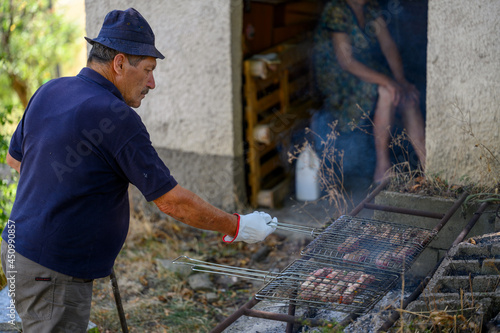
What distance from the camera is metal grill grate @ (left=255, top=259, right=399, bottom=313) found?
2.69 meters

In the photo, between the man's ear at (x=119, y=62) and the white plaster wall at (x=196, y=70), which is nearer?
the man's ear at (x=119, y=62)

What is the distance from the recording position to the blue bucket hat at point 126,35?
2703 millimetres

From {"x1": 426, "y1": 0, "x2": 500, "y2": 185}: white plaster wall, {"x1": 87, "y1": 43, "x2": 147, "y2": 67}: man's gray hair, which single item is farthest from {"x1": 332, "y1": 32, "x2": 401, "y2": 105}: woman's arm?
{"x1": 87, "y1": 43, "x2": 147, "y2": 67}: man's gray hair

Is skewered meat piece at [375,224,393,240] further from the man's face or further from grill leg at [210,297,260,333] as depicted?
the man's face

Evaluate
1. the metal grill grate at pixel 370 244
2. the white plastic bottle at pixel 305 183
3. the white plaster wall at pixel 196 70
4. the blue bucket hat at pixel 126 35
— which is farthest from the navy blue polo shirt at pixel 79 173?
the white plastic bottle at pixel 305 183

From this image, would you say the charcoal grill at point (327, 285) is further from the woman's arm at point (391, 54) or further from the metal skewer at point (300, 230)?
the woman's arm at point (391, 54)

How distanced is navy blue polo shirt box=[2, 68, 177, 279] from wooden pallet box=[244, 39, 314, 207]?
3.27m

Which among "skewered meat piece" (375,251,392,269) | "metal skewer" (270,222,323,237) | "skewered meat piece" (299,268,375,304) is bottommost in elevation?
"skewered meat piece" (299,268,375,304)

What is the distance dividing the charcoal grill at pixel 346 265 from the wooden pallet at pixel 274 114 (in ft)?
8.21

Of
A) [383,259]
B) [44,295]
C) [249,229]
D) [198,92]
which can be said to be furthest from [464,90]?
[44,295]

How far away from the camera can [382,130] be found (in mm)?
5555

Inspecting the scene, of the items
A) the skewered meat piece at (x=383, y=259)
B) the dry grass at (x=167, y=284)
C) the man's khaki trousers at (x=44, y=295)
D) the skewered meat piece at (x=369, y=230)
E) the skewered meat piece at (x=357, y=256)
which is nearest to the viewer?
the man's khaki trousers at (x=44, y=295)

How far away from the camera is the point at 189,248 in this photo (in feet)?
17.8

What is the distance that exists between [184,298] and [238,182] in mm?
1621
